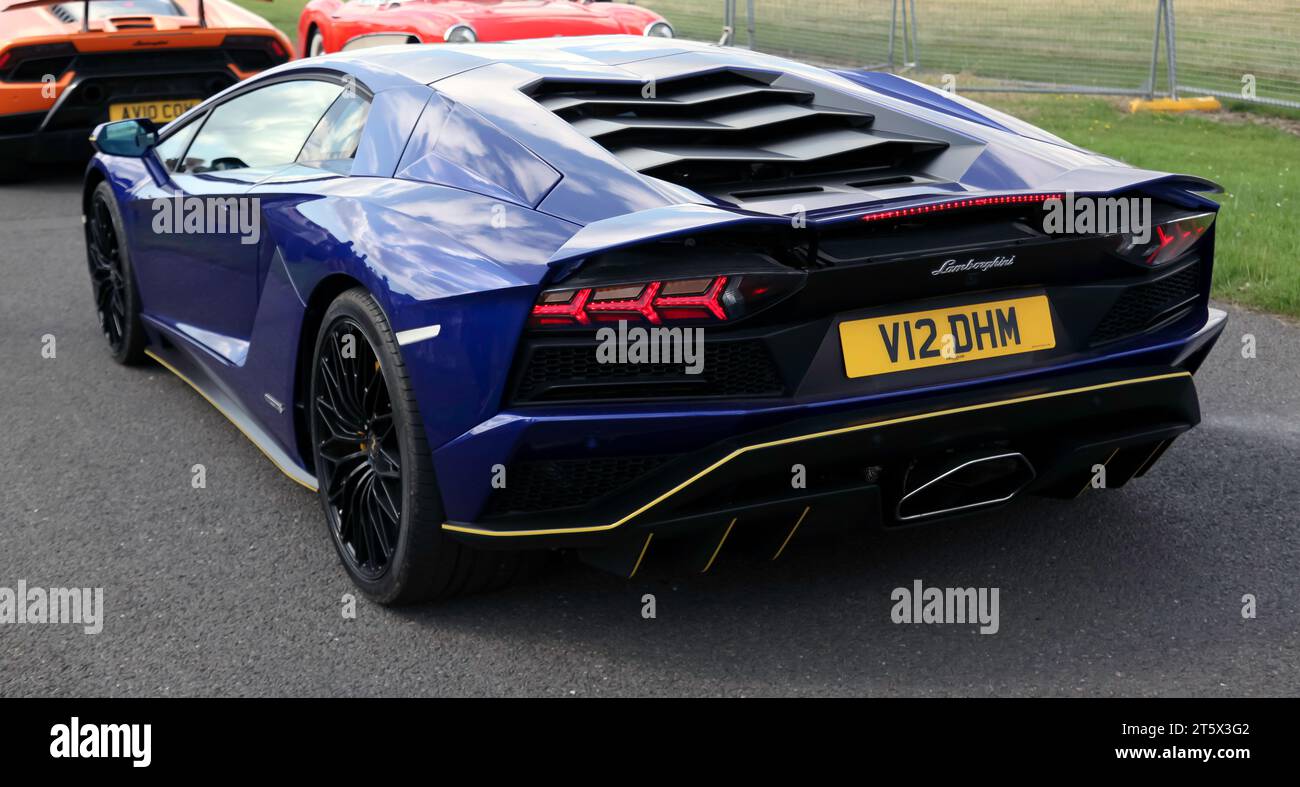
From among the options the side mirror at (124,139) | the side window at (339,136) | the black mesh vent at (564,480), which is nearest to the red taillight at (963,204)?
the black mesh vent at (564,480)

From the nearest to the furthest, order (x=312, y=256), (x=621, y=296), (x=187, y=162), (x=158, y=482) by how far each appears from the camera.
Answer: (x=621, y=296) → (x=312, y=256) → (x=158, y=482) → (x=187, y=162)

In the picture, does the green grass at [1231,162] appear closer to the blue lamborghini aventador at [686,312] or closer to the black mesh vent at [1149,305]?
the black mesh vent at [1149,305]

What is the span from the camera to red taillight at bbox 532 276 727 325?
2916mm

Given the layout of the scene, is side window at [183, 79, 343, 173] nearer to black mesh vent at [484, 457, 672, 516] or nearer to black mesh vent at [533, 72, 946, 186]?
black mesh vent at [533, 72, 946, 186]

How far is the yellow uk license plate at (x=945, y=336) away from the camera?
306cm

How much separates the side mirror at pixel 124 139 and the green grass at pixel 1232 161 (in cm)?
470

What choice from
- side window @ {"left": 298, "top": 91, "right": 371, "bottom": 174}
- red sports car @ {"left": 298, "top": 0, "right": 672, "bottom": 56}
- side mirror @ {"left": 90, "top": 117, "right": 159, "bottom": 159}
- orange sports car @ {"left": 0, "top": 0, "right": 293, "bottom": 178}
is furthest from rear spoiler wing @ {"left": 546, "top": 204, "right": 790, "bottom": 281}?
red sports car @ {"left": 298, "top": 0, "right": 672, "bottom": 56}

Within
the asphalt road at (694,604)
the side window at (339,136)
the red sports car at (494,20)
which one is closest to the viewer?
the asphalt road at (694,604)

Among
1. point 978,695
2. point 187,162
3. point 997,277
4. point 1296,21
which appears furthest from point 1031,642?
point 1296,21

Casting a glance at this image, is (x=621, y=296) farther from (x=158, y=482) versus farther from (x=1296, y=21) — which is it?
(x=1296, y=21)

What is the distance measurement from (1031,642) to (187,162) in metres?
3.34

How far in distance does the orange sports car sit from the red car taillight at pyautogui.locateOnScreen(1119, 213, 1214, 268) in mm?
6961

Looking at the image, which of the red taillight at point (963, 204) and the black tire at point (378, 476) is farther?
the black tire at point (378, 476)

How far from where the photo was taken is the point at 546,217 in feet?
10.3
